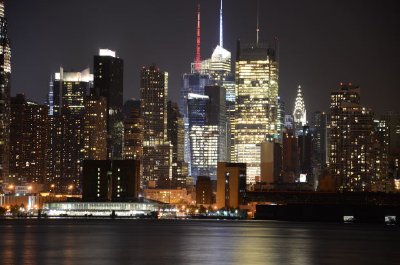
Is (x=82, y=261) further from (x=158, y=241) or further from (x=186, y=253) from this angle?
(x=158, y=241)

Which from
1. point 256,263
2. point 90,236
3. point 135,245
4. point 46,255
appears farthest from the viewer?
point 90,236

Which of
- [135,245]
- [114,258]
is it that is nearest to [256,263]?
[114,258]

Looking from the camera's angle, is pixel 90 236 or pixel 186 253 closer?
pixel 186 253

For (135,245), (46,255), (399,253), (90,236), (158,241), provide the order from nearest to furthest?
1. (46,255)
2. (399,253)
3. (135,245)
4. (158,241)
5. (90,236)

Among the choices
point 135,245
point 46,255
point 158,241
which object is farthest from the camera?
point 158,241

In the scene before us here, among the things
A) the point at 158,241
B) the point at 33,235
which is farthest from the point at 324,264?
Answer: the point at 33,235

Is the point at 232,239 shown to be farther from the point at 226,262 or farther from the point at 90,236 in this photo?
the point at 226,262

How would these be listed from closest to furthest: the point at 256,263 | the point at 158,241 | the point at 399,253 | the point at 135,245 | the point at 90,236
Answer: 1. the point at 256,263
2. the point at 399,253
3. the point at 135,245
4. the point at 158,241
5. the point at 90,236

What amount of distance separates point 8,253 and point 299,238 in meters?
55.4

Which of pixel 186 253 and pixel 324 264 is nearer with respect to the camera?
pixel 324 264

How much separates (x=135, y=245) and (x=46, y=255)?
1990 centimetres

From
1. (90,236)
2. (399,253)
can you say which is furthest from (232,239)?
(399,253)

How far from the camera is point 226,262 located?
9731 centimetres

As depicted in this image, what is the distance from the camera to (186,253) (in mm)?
110312
